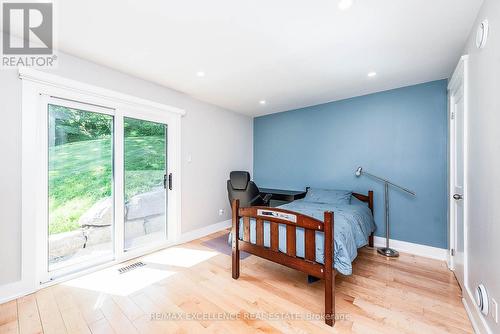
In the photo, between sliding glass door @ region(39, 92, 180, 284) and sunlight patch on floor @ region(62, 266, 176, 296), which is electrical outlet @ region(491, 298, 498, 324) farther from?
sliding glass door @ region(39, 92, 180, 284)

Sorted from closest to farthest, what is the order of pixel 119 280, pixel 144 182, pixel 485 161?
pixel 485 161, pixel 119 280, pixel 144 182

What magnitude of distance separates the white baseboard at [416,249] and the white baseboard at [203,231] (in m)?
2.61

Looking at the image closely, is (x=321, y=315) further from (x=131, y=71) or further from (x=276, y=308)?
(x=131, y=71)

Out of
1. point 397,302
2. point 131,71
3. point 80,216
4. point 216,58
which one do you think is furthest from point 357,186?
point 80,216

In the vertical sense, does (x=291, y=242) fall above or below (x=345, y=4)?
below

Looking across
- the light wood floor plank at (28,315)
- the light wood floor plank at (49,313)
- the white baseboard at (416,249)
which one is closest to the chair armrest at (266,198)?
the white baseboard at (416,249)

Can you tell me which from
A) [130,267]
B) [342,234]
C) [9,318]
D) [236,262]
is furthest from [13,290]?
[342,234]

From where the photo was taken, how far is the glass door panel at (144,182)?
2.81 metres

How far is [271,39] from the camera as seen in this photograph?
1932 mm

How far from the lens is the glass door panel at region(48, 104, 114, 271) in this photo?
2234mm

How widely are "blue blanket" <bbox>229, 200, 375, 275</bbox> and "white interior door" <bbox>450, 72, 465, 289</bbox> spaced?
0.83 m

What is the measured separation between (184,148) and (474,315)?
3.60 m

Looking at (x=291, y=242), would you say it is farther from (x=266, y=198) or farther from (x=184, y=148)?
(x=184, y=148)

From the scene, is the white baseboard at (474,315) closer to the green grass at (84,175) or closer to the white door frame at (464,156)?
the white door frame at (464,156)
